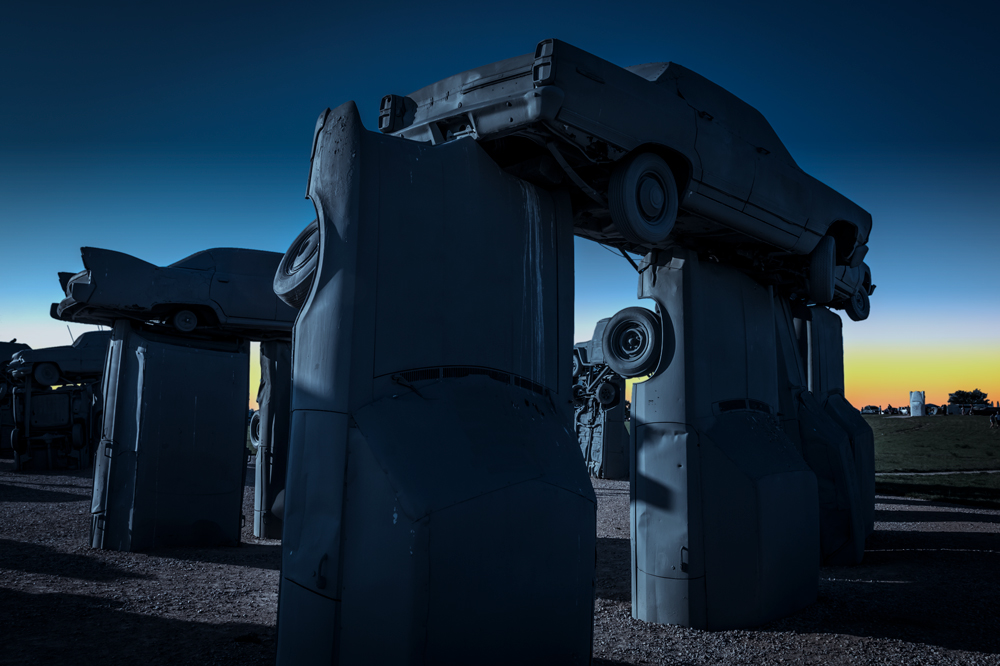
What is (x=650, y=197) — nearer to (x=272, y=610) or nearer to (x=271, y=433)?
(x=272, y=610)

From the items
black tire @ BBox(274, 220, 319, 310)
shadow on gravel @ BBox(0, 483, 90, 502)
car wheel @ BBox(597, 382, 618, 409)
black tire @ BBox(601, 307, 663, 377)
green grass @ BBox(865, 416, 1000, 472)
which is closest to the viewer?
black tire @ BBox(274, 220, 319, 310)

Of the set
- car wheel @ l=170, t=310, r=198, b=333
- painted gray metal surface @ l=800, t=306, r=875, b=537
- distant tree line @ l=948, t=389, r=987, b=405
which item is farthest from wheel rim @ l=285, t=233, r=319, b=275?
distant tree line @ l=948, t=389, r=987, b=405

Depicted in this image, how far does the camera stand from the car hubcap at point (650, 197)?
4.59 meters

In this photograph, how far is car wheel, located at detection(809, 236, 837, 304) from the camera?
639 cm

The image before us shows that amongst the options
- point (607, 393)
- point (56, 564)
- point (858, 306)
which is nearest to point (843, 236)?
point (858, 306)

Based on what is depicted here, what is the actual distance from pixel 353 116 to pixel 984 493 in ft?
52.1

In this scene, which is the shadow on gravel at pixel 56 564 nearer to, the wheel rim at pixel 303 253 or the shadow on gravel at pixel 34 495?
the wheel rim at pixel 303 253

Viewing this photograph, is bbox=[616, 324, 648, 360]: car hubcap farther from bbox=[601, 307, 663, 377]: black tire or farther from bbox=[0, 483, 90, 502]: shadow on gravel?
bbox=[0, 483, 90, 502]: shadow on gravel

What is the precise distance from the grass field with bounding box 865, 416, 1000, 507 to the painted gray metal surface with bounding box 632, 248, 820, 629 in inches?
408

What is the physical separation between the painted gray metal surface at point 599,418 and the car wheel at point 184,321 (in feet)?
36.3

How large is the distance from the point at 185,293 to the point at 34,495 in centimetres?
802

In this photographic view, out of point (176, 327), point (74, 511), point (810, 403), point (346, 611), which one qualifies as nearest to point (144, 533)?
point (176, 327)

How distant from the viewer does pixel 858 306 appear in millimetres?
10664

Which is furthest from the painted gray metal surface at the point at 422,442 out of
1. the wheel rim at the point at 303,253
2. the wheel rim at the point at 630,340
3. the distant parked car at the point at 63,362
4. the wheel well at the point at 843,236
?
the distant parked car at the point at 63,362
